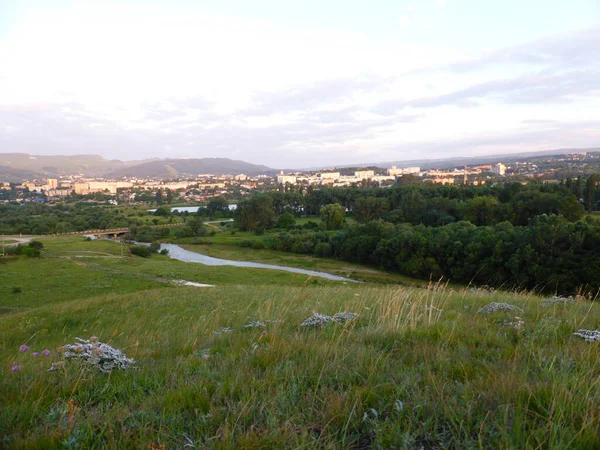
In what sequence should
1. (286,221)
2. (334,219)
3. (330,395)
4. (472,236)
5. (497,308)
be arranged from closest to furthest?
(330,395)
(497,308)
(472,236)
(334,219)
(286,221)

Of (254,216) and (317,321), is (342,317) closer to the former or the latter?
(317,321)

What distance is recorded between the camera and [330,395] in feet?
9.18

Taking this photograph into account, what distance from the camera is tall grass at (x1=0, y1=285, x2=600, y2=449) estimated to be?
2344 millimetres

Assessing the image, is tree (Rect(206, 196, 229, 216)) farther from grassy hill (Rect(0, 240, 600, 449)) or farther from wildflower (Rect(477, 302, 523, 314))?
grassy hill (Rect(0, 240, 600, 449))

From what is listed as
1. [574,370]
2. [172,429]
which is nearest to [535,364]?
[574,370]

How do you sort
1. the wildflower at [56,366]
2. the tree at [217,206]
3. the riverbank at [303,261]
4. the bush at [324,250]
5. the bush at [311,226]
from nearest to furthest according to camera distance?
the wildflower at [56,366] → the riverbank at [303,261] → the bush at [324,250] → the bush at [311,226] → the tree at [217,206]

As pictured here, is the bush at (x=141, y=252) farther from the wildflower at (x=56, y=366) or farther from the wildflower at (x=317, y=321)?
the wildflower at (x=56, y=366)

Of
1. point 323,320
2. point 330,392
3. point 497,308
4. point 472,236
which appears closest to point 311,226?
point 472,236

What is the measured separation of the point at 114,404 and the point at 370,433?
1985mm

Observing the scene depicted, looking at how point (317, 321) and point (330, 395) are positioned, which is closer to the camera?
point (330, 395)

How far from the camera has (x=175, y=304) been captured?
1246cm

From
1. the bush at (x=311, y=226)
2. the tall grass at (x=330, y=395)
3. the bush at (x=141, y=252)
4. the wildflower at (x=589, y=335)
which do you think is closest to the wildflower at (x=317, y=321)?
the tall grass at (x=330, y=395)

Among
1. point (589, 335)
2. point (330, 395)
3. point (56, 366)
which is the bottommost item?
point (589, 335)

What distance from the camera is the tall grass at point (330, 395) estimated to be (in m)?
2.34
